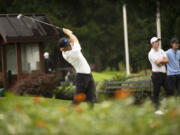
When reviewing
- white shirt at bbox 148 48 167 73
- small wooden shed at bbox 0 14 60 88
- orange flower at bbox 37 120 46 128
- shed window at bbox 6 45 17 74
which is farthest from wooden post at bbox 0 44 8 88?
orange flower at bbox 37 120 46 128

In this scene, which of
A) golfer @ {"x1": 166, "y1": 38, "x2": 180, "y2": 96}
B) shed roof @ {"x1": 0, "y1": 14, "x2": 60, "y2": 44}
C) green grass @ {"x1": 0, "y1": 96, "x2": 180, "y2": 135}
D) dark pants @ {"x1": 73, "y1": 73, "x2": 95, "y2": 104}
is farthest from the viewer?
shed roof @ {"x1": 0, "y1": 14, "x2": 60, "y2": 44}

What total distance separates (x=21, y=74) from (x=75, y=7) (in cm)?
1000

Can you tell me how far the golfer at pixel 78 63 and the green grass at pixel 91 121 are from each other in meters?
3.40

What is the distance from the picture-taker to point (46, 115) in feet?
20.9

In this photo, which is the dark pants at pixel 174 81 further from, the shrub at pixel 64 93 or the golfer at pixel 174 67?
the shrub at pixel 64 93

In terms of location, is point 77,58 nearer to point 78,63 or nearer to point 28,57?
point 78,63

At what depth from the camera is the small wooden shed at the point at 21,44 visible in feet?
61.6

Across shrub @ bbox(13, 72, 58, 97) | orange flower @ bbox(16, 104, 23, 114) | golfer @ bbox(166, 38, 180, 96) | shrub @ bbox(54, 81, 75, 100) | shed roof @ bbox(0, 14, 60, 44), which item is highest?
shed roof @ bbox(0, 14, 60, 44)

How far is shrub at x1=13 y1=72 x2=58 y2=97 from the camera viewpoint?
17203 mm

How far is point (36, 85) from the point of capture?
17.3 meters

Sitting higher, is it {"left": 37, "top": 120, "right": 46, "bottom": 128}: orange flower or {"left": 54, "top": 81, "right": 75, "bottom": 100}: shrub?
{"left": 37, "top": 120, "right": 46, "bottom": 128}: orange flower

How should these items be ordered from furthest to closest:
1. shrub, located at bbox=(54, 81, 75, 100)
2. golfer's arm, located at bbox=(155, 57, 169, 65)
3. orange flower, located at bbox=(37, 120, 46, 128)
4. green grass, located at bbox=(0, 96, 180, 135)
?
1. shrub, located at bbox=(54, 81, 75, 100)
2. golfer's arm, located at bbox=(155, 57, 169, 65)
3. orange flower, located at bbox=(37, 120, 46, 128)
4. green grass, located at bbox=(0, 96, 180, 135)

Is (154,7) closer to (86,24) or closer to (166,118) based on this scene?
(166,118)

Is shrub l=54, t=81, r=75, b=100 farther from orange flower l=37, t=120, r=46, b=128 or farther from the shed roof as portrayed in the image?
orange flower l=37, t=120, r=46, b=128
